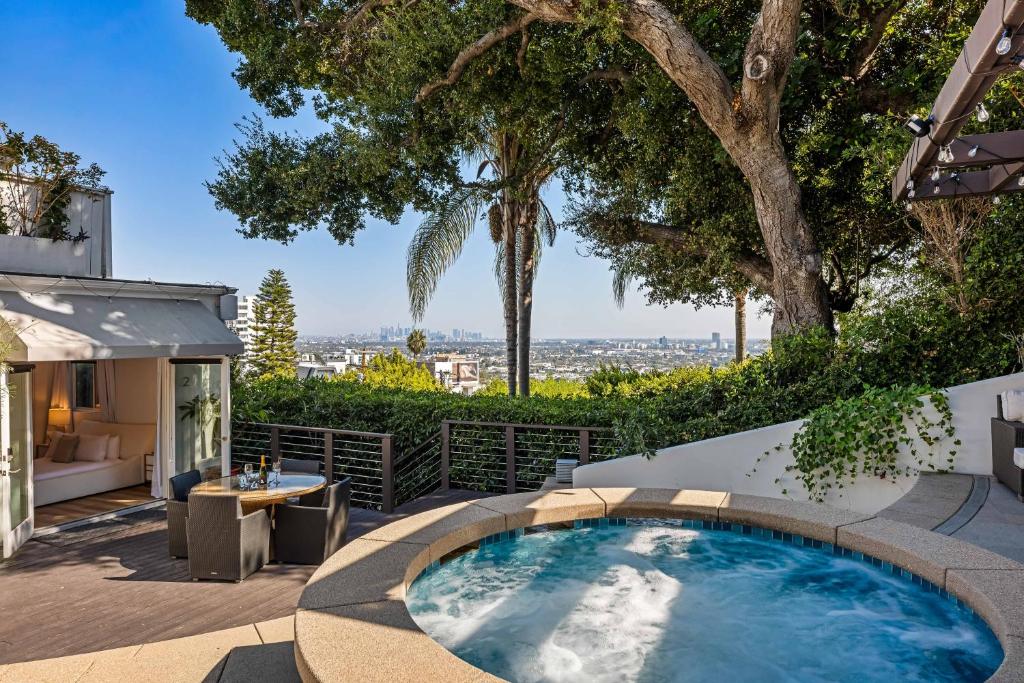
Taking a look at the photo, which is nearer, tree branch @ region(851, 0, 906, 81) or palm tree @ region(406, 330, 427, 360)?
tree branch @ region(851, 0, 906, 81)

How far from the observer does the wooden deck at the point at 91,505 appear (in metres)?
7.51

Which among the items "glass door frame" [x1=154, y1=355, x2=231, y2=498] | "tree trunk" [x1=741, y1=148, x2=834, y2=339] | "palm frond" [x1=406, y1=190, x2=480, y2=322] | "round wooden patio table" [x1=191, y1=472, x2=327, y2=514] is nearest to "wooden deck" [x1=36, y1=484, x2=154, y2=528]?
"glass door frame" [x1=154, y1=355, x2=231, y2=498]

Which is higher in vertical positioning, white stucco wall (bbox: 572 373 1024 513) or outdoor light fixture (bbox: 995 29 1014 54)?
outdoor light fixture (bbox: 995 29 1014 54)

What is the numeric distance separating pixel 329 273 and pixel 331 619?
4690 centimetres

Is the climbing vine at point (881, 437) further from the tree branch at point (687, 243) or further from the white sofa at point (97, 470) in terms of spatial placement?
the white sofa at point (97, 470)

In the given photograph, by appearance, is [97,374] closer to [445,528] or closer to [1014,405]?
[445,528]

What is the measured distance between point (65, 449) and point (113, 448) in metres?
0.68

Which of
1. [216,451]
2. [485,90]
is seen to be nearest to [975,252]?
[485,90]

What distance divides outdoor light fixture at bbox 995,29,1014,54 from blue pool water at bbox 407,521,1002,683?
332cm

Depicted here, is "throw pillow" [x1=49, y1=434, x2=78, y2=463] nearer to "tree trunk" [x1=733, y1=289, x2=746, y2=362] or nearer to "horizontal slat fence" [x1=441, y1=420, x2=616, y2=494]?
"horizontal slat fence" [x1=441, y1=420, x2=616, y2=494]

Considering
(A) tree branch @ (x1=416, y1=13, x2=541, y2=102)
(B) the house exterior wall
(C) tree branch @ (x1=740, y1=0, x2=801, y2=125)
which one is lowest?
(B) the house exterior wall

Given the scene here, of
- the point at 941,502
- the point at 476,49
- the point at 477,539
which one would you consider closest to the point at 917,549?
the point at 941,502

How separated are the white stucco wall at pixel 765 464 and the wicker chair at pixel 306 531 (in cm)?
277

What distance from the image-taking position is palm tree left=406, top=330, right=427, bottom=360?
29.9m
